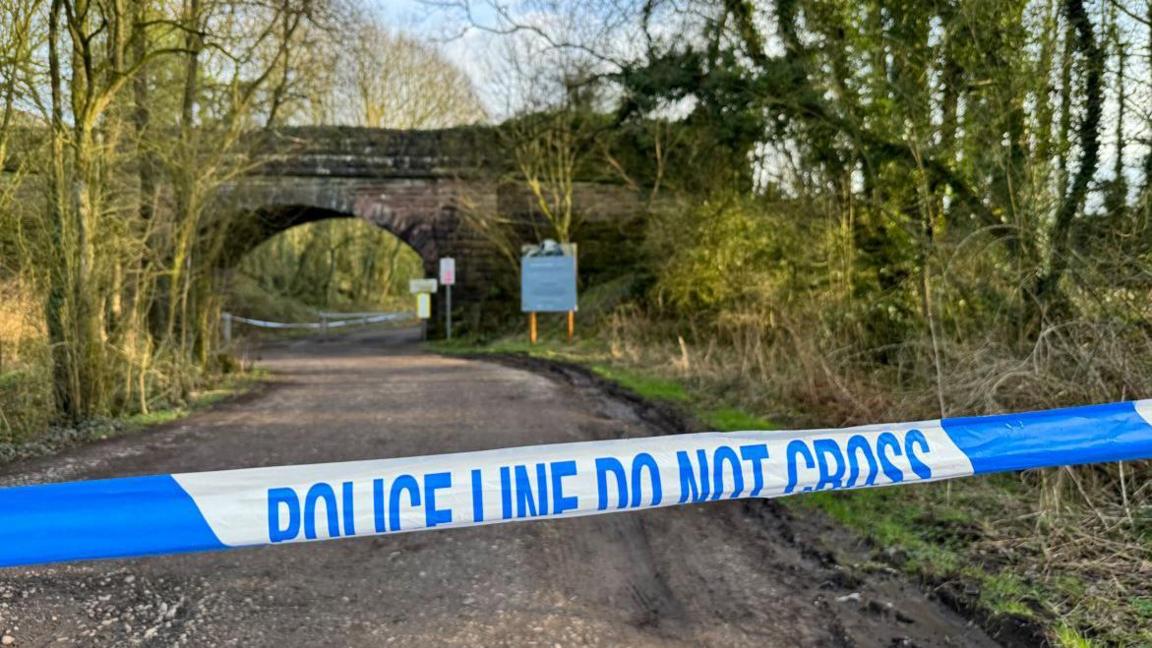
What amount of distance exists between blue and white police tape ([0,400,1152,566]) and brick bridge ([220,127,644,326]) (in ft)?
65.2

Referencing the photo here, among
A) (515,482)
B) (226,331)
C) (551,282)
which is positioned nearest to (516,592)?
(515,482)

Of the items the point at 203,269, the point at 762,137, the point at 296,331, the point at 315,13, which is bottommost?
the point at 296,331

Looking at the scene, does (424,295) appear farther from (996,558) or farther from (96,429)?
(996,558)

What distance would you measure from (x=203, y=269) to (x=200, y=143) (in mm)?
1975

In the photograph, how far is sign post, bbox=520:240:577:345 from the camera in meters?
20.9

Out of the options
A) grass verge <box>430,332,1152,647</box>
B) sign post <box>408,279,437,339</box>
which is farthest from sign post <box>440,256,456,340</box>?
grass verge <box>430,332,1152,647</box>

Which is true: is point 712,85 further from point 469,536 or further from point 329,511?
point 329,511

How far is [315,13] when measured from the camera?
11023 millimetres

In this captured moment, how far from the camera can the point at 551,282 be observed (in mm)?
21016

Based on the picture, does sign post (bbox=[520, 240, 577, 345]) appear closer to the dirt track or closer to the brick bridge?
the brick bridge

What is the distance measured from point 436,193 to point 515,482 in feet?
72.3

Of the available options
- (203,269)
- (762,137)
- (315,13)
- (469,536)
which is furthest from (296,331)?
Answer: (469,536)

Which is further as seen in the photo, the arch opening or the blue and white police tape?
the arch opening

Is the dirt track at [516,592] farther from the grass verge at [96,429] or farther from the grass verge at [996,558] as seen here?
the grass verge at [96,429]
